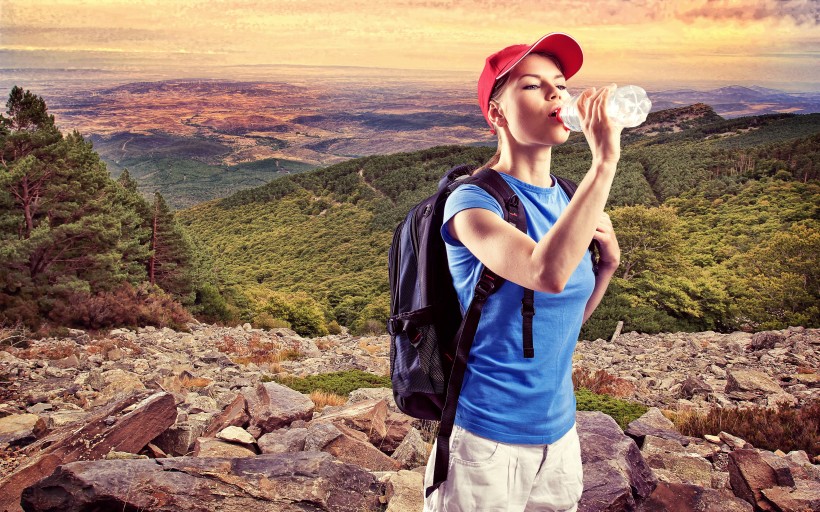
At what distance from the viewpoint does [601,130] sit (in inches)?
47.9

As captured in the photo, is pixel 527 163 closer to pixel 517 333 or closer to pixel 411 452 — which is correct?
pixel 517 333

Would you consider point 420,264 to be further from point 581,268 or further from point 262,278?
point 262,278

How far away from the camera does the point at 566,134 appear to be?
1.47 meters

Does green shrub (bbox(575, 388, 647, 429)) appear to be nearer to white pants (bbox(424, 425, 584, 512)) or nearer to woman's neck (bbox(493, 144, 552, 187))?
white pants (bbox(424, 425, 584, 512))

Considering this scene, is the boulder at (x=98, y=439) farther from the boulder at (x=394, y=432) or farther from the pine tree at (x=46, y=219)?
the pine tree at (x=46, y=219)

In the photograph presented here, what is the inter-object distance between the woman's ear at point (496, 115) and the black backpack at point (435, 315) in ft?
0.52

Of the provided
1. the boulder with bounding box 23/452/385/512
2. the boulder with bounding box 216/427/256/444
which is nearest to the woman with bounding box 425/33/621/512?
the boulder with bounding box 23/452/385/512

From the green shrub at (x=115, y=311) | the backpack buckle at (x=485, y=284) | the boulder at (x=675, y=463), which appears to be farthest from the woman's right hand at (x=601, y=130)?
the green shrub at (x=115, y=311)

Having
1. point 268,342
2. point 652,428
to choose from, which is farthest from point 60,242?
point 652,428

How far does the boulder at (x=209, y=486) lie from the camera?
3.02 metres

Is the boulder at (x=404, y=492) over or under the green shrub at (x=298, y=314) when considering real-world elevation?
over

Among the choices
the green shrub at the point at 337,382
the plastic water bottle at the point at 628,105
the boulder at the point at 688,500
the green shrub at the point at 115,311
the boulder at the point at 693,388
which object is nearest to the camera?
the plastic water bottle at the point at 628,105

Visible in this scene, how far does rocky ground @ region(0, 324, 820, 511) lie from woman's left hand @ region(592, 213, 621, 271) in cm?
206

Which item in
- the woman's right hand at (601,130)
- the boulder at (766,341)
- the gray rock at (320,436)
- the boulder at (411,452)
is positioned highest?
the woman's right hand at (601,130)
